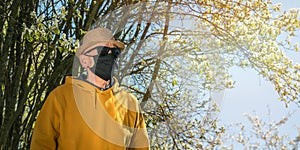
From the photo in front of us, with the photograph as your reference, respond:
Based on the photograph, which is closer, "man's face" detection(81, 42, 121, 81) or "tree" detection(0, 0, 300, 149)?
"man's face" detection(81, 42, 121, 81)

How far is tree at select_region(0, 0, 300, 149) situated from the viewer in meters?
4.43

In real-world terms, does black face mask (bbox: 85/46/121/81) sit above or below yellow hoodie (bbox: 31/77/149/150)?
above

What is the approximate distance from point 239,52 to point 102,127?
138 inches

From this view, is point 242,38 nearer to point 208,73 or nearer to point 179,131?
point 208,73

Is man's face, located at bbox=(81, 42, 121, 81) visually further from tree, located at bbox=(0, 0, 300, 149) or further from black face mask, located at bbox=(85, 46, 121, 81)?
tree, located at bbox=(0, 0, 300, 149)

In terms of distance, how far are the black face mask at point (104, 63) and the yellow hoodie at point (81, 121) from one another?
0.09 meters

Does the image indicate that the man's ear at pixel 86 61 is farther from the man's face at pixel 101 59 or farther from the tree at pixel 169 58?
the tree at pixel 169 58

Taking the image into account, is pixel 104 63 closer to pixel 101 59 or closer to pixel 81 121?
pixel 101 59

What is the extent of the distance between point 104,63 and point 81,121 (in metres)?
0.32

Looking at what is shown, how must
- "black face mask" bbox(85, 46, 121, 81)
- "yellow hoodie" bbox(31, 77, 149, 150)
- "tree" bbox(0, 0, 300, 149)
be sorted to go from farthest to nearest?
"tree" bbox(0, 0, 300, 149) → "black face mask" bbox(85, 46, 121, 81) → "yellow hoodie" bbox(31, 77, 149, 150)

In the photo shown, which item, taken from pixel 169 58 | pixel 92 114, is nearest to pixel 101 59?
pixel 92 114

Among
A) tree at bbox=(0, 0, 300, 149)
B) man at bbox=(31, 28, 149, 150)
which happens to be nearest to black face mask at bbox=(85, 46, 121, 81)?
man at bbox=(31, 28, 149, 150)

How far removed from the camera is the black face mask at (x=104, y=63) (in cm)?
209

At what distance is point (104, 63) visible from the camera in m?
2.12
